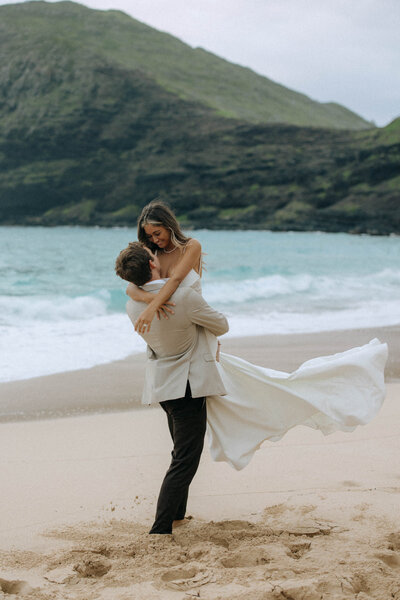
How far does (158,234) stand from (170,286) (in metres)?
0.33

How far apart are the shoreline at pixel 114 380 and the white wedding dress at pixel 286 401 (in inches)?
101

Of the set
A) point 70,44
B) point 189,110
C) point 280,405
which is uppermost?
point 70,44

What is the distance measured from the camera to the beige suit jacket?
2.97m

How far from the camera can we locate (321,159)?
9419cm

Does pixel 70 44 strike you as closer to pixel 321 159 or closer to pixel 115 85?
pixel 115 85

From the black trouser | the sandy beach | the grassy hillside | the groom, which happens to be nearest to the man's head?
the groom

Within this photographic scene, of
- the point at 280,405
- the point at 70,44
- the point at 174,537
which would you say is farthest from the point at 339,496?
the point at 70,44

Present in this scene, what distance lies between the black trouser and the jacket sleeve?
1.17 ft

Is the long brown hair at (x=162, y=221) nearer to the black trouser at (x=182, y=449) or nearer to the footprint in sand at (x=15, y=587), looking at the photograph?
the black trouser at (x=182, y=449)

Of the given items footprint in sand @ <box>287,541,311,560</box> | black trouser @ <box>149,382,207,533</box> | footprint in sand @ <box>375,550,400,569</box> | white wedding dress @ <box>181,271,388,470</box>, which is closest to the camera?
footprint in sand @ <box>375,550,400,569</box>

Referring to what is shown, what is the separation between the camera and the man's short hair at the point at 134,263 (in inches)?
117

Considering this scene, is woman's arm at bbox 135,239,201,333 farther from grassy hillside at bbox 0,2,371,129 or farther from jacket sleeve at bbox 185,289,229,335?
grassy hillside at bbox 0,2,371,129

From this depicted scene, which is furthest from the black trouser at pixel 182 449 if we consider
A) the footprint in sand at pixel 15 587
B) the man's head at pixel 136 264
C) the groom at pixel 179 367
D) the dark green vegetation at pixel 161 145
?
the dark green vegetation at pixel 161 145

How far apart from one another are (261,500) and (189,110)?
11380cm
